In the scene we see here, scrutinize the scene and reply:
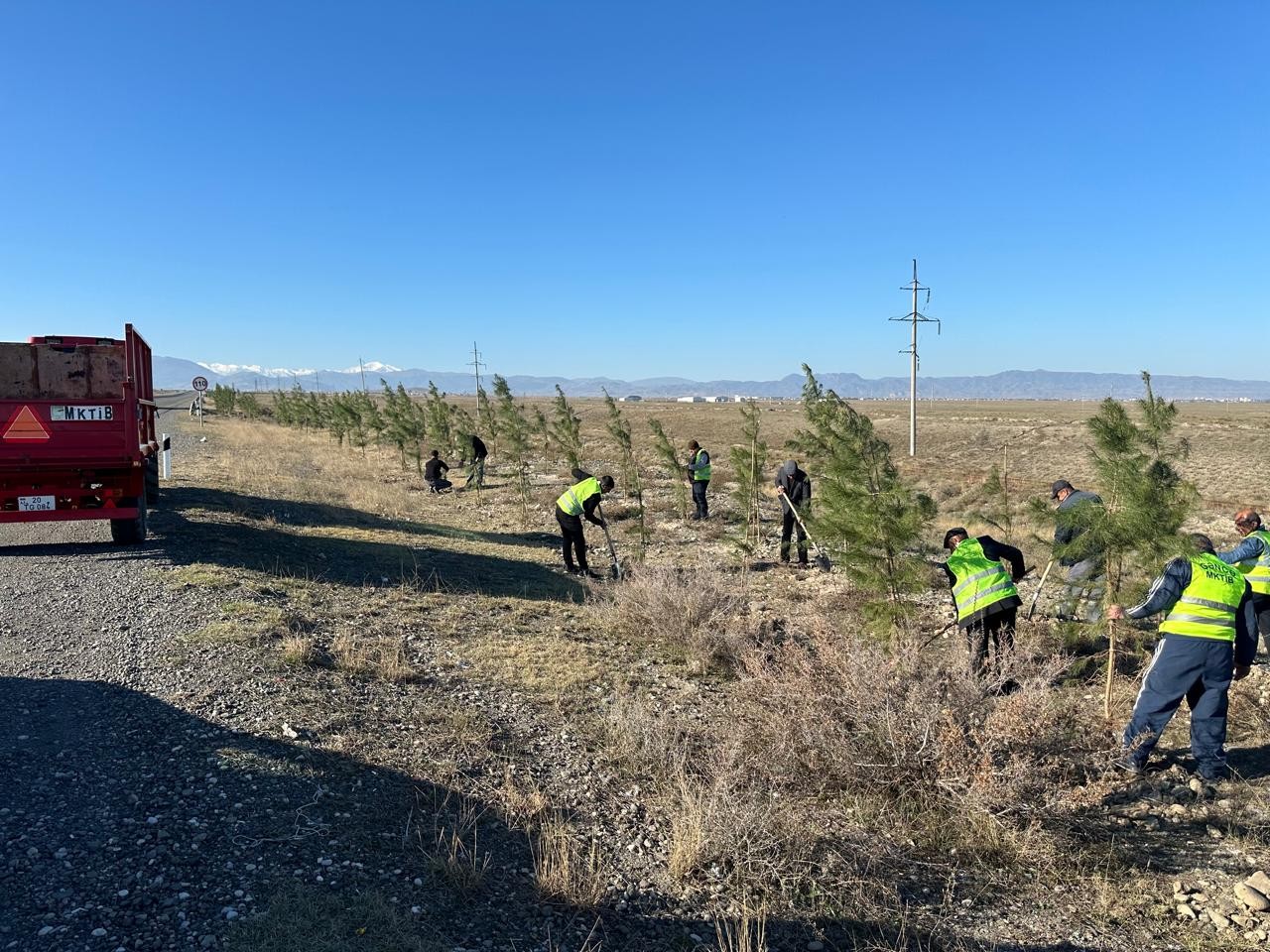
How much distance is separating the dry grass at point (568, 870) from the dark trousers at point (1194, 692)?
4083mm

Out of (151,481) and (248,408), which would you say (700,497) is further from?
(248,408)

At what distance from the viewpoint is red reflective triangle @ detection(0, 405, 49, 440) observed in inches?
364

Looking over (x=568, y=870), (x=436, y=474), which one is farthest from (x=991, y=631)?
(x=436, y=474)

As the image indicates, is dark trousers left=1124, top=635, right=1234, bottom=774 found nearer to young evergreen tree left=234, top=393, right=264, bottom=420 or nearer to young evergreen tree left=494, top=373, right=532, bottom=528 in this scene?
young evergreen tree left=494, top=373, right=532, bottom=528

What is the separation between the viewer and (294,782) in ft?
15.1

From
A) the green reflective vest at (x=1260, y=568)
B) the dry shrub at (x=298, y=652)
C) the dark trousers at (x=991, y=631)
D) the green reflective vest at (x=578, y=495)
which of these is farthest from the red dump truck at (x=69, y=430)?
the green reflective vest at (x=1260, y=568)

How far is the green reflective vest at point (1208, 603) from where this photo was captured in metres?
5.40

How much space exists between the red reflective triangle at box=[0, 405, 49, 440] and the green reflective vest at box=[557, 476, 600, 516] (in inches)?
257

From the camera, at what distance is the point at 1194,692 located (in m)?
5.57

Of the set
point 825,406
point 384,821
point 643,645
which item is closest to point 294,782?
point 384,821

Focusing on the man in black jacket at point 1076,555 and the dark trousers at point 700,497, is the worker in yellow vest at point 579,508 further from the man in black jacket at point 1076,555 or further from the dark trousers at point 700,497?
the man in black jacket at point 1076,555

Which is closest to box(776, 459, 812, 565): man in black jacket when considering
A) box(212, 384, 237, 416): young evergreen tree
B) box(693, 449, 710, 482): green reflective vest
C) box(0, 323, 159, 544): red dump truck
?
box(693, 449, 710, 482): green reflective vest

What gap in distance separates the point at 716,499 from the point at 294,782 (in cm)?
1640

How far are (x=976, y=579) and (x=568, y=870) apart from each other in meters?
4.46
